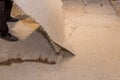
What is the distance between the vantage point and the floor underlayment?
207cm

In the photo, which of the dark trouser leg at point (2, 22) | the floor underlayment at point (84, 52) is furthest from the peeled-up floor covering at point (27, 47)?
the dark trouser leg at point (2, 22)

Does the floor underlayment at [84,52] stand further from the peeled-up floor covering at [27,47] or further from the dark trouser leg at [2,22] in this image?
the dark trouser leg at [2,22]

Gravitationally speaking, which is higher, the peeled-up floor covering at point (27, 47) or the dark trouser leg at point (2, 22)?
the dark trouser leg at point (2, 22)

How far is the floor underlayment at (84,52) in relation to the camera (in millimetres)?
2070

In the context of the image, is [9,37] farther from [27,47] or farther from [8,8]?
[8,8]

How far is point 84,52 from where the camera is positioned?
2.50 metres

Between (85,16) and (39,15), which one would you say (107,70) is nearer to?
(39,15)

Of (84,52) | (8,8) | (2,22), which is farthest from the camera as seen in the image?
(8,8)

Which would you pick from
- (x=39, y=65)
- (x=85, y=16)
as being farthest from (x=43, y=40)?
(x=85, y=16)

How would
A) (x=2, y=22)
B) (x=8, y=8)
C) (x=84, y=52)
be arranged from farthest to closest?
(x=8, y=8), (x=2, y=22), (x=84, y=52)

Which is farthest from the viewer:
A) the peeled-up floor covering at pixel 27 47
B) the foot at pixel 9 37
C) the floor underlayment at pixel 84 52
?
the foot at pixel 9 37

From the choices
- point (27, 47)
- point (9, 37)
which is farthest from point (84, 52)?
point (9, 37)

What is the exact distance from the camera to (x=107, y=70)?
2166mm

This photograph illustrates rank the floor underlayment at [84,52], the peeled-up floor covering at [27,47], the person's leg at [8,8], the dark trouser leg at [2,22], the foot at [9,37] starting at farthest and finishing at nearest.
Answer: the person's leg at [8,8] < the foot at [9,37] < the dark trouser leg at [2,22] < the peeled-up floor covering at [27,47] < the floor underlayment at [84,52]
